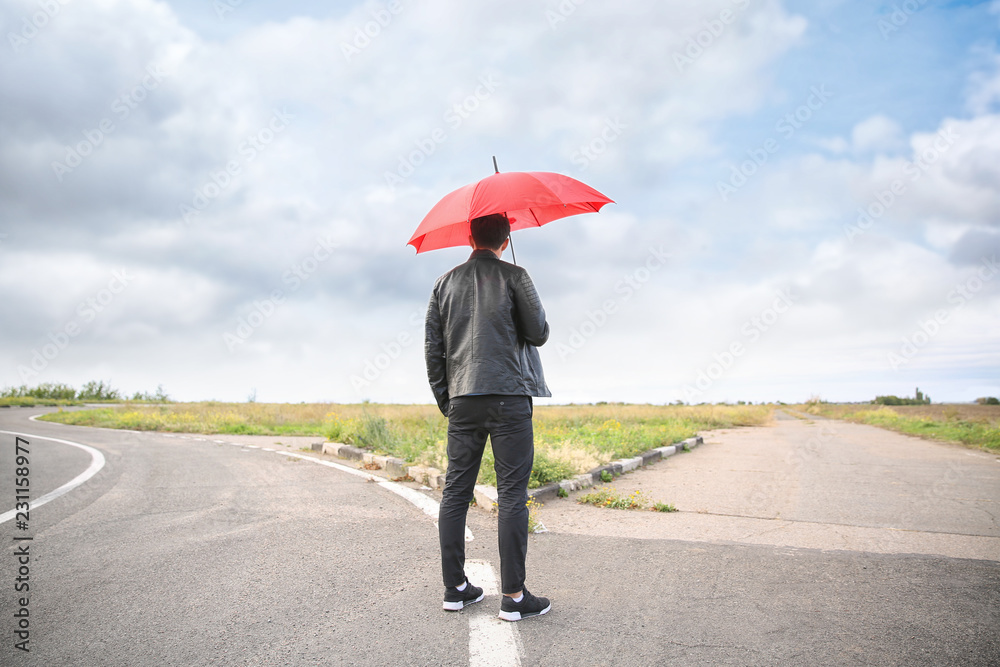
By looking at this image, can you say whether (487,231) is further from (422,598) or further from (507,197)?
(422,598)

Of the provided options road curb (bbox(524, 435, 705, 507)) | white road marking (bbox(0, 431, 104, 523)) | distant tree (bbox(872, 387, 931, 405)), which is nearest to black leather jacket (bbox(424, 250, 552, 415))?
road curb (bbox(524, 435, 705, 507))

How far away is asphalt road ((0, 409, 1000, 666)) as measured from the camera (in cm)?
277

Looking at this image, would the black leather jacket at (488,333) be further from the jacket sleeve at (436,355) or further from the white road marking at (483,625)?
the white road marking at (483,625)

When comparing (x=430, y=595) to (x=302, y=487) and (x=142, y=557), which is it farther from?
(x=302, y=487)

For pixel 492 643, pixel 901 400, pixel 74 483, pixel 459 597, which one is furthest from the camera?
pixel 901 400

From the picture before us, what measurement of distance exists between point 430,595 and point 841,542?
11.6 feet

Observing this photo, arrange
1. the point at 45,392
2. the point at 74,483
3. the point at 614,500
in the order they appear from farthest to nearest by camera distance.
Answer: the point at 45,392
the point at 74,483
the point at 614,500

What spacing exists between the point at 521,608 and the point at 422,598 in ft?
2.25

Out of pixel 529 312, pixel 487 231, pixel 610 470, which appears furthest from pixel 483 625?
pixel 610 470

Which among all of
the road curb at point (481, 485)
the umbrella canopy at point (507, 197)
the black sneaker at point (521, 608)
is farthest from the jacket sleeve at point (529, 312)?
the road curb at point (481, 485)

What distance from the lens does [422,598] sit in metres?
3.49

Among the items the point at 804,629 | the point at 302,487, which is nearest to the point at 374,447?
the point at 302,487

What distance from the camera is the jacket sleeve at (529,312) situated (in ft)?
10.9

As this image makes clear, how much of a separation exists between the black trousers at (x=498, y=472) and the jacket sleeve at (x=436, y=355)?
149 mm
